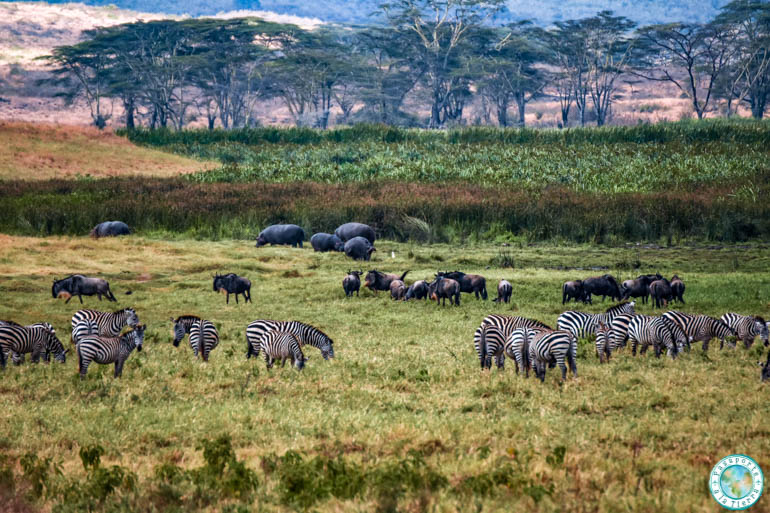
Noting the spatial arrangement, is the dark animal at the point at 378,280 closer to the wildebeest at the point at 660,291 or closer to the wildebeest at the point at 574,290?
the wildebeest at the point at 574,290

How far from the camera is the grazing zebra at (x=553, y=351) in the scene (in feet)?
34.8

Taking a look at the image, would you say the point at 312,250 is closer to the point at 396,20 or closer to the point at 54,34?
the point at 396,20

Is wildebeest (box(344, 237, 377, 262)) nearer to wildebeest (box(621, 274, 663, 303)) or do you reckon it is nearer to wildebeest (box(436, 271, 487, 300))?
wildebeest (box(436, 271, 487, 300))

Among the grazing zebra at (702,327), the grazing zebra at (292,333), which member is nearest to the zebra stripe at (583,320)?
the grazing zebra at (702,327)

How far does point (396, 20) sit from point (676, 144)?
154ft

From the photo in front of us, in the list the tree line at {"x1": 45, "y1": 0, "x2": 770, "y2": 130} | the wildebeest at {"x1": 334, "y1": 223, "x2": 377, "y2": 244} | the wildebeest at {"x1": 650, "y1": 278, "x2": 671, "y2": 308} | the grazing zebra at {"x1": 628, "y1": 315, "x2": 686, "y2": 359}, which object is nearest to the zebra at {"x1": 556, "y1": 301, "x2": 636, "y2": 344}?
the grazing zebra at {"x1": 628, "y1": 315, "x2": 686, "y2": 359}

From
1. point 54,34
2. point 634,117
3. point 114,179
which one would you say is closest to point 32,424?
point 114,179

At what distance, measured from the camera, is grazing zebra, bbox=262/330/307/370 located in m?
11.6

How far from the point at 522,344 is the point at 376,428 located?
3257 mm

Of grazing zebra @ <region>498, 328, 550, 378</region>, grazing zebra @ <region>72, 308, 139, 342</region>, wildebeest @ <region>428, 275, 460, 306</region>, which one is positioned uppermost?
grazing zebra @ <region>498, 328, 550, 378</region>

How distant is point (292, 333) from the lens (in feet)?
40.4

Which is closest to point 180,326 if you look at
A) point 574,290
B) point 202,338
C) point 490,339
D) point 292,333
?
point 202,338

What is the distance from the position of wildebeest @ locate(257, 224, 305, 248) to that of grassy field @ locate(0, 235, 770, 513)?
12698 millimetres

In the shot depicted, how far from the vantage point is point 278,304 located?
19.2 m
